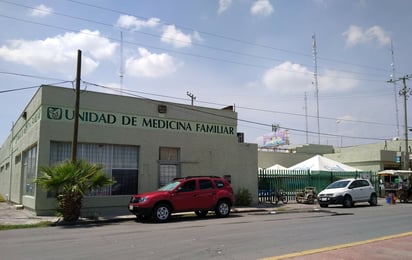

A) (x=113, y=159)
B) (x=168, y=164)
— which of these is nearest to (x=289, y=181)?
(x=168, y=164)

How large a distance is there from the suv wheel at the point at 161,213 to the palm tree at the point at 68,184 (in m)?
2.95

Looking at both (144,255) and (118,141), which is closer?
(144,255)

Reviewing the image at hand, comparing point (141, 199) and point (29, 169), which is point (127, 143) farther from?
point (29, 169)

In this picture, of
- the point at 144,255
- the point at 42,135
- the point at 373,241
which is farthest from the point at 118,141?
the point at 373,241

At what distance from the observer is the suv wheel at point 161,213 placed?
622 inches

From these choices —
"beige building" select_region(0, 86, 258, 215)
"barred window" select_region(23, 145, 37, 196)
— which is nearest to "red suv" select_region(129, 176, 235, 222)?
"beige building" select_region(0, 86, 258, 215)

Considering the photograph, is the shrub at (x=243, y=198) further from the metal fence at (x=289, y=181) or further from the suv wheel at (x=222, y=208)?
the suv wheel at (x=222, y=208)

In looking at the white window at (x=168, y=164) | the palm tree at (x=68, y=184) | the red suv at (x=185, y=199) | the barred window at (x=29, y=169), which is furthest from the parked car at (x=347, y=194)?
the barred window at (x=29, y=169)

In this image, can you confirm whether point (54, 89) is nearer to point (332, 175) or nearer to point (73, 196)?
point (73, 196)

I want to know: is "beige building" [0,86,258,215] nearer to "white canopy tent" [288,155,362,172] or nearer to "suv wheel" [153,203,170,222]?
"suv wheel" [153,203,170,222]

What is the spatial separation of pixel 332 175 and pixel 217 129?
11844 millimetres

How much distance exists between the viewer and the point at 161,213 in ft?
52.2

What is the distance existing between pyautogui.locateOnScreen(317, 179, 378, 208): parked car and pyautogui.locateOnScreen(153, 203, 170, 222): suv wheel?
11.3m

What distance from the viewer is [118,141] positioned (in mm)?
20266
